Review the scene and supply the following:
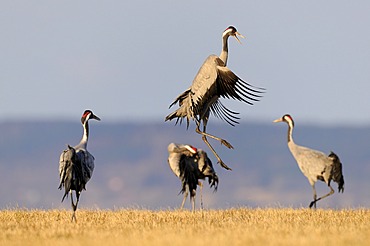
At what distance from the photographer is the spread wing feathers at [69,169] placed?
50.1 ft

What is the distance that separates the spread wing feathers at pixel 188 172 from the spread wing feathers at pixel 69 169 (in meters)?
4.42

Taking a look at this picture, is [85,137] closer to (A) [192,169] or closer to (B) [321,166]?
(A) [192,169]

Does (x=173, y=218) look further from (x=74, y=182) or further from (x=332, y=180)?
(x=332, y=180)

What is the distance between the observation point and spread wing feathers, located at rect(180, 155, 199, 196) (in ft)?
64.3

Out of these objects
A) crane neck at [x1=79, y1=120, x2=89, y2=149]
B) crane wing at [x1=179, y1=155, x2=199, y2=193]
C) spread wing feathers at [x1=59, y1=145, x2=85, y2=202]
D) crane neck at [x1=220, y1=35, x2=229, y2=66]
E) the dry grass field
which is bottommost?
the dry grass field

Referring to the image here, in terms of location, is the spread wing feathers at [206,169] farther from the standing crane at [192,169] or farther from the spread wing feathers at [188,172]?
the spread wing feathers at [188,172]

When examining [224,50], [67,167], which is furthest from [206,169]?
[67,167]

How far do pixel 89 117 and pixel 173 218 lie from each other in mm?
2930

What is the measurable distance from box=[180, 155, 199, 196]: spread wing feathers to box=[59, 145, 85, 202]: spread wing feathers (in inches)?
174

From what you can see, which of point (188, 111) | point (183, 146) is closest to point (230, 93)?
point (188, 111)

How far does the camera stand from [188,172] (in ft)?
64.5

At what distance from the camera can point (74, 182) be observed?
15523 mm

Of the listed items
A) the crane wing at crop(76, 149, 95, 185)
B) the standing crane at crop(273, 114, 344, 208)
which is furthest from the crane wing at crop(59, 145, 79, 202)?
the standing crane at crop(273, 114, 344, 208)

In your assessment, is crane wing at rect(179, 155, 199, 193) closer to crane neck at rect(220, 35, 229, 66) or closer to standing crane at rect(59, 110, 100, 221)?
crane neck at rect(220, 35, 229, 66)
